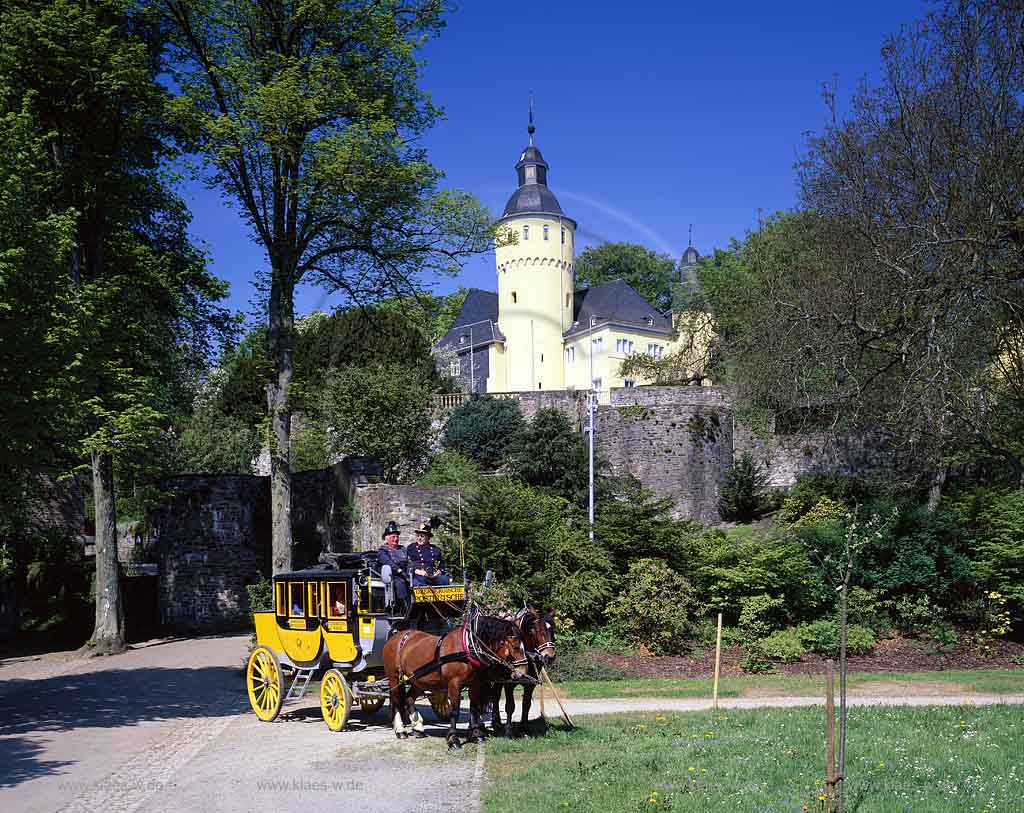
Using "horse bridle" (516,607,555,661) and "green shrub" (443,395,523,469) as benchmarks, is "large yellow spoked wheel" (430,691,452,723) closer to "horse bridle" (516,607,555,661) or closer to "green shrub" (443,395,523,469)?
"horse bridle" (516,607,555,661)

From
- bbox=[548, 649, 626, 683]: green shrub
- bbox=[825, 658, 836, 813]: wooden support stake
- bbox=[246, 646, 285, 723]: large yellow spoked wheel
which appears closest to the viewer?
bbox=[825, 658, 836, 813]: wooden support stake

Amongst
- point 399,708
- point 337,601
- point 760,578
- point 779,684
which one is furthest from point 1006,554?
point 337,601

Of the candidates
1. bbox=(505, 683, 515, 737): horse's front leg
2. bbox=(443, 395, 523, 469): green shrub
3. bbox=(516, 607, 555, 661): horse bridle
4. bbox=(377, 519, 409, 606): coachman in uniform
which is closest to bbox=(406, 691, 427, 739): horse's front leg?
bbox=(505, 683, 515, 737): horse's front leg

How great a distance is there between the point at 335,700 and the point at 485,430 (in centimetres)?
2443

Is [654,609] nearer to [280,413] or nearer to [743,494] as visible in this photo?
[280,413]

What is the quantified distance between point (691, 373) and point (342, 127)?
27517mm

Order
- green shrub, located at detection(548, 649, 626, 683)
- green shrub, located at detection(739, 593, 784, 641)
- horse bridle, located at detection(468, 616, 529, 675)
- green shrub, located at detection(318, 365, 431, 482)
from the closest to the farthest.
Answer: horse bridle, located at detection(468, 616, 529, 675) → green shrub, located at detection(548, 649, 626, 683) → green shrub, located at detection(739, 593, 784, 641) → green shrub, located at detection(318, 365, 431, 482)

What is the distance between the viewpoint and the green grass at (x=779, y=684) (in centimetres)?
1585

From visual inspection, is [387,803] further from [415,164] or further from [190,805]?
[415,164]

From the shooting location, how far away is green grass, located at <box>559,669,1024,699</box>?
15.9m

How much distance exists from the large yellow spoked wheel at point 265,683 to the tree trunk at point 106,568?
9678 millimetres

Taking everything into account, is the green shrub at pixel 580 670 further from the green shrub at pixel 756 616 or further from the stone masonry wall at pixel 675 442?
the stone masonry wall at pixel 675 442

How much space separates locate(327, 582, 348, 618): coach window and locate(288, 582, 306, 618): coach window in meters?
0.61

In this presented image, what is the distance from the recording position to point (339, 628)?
40.4 feet
